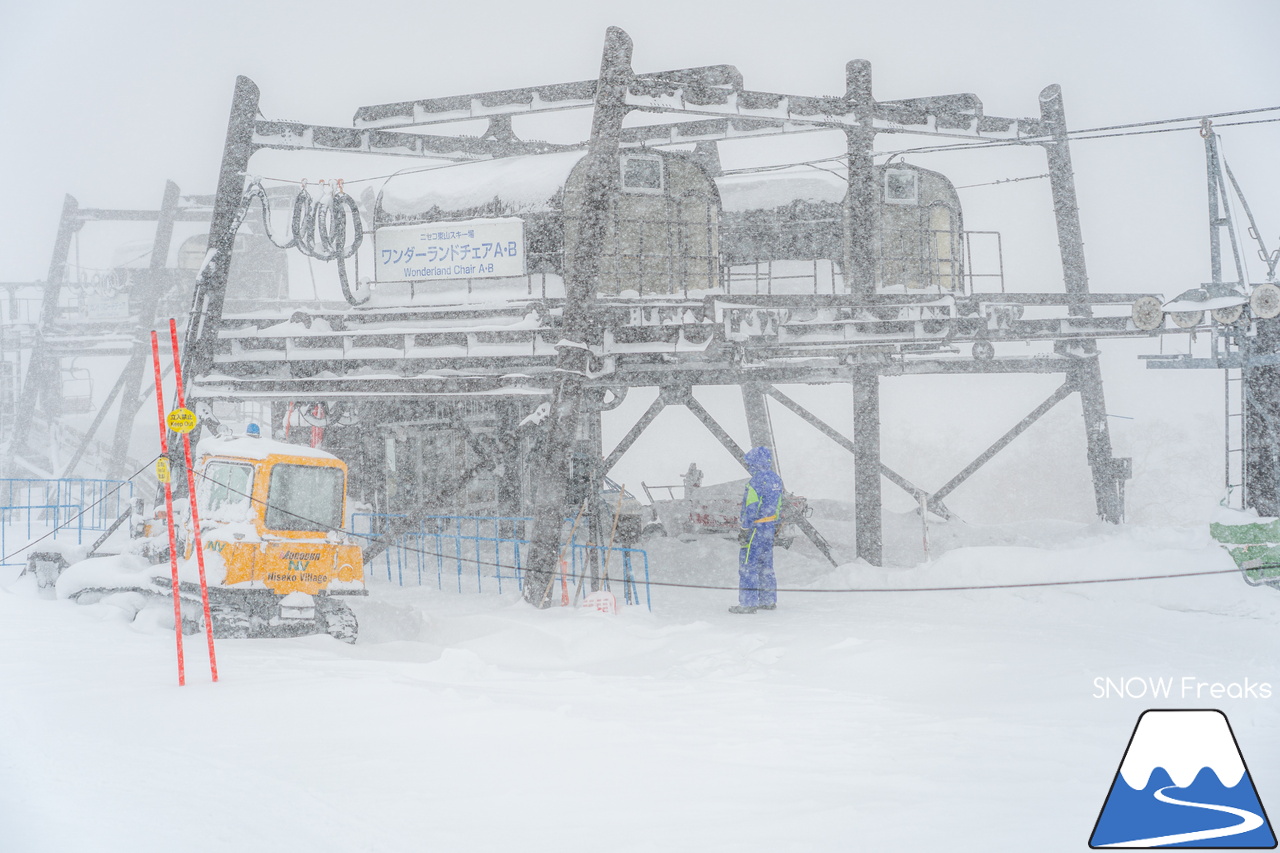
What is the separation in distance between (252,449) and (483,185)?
6205 mm

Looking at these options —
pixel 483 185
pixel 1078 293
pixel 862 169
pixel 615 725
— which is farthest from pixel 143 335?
pixel 615 725

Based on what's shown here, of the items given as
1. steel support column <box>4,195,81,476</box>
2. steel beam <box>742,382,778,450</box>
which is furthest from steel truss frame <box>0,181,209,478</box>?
steel beam <box>742,382,778,450</box>

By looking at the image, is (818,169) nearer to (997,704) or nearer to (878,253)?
(878,253)

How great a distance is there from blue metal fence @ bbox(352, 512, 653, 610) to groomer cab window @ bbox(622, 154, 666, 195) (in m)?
5.31

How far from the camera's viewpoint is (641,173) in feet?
49.2

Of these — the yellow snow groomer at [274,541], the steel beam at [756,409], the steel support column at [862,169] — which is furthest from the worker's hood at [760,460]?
the steel beam at [756,409]

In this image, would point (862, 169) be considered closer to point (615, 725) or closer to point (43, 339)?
point (615, 725)

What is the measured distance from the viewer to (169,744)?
5.42 m

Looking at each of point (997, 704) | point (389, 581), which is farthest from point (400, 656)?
point (389, 581)

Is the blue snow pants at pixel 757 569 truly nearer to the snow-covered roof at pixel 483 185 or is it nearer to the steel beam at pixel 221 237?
the snow-covered roof at pixel 483 185

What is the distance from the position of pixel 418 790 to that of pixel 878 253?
1444 cm

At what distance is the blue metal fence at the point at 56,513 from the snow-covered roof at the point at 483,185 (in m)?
6.05

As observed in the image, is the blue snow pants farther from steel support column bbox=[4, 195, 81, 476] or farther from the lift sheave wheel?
steel support column bbox=[4, 195, 81, 476]

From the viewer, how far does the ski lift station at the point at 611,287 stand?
12969 millimetres
